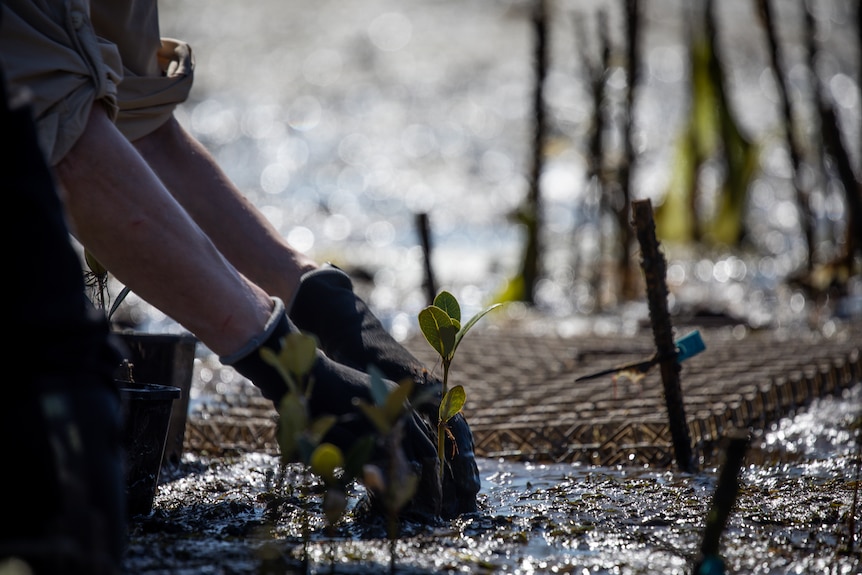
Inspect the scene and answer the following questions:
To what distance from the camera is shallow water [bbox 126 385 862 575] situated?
3.88 feet

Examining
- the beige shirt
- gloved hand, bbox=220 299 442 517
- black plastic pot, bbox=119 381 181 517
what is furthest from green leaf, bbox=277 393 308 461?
the beige shirt

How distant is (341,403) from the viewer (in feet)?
4.44

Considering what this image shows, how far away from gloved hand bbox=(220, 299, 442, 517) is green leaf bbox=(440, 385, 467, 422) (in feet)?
0.13

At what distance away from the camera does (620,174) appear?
12.9 feet

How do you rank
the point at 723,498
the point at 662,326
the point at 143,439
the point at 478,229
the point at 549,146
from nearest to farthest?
the point at 723,498 < the point at 143,439 < the point at 662,326 < the point at 549,146 < the point at 478,229

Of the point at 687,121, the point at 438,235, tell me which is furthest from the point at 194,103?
the point at 687,121

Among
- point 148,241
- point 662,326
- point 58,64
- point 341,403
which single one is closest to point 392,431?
point 341,403

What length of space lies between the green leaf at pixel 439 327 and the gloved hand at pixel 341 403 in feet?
0.32

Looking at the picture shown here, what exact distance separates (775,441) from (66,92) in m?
1.49

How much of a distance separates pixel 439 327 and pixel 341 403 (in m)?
0.17

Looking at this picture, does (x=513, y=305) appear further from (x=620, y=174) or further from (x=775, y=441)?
(x=775, y=441)

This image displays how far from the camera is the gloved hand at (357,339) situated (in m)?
1.46

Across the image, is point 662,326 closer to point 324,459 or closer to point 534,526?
point 534,526

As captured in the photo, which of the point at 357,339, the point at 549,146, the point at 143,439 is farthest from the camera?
the point at 549,146
